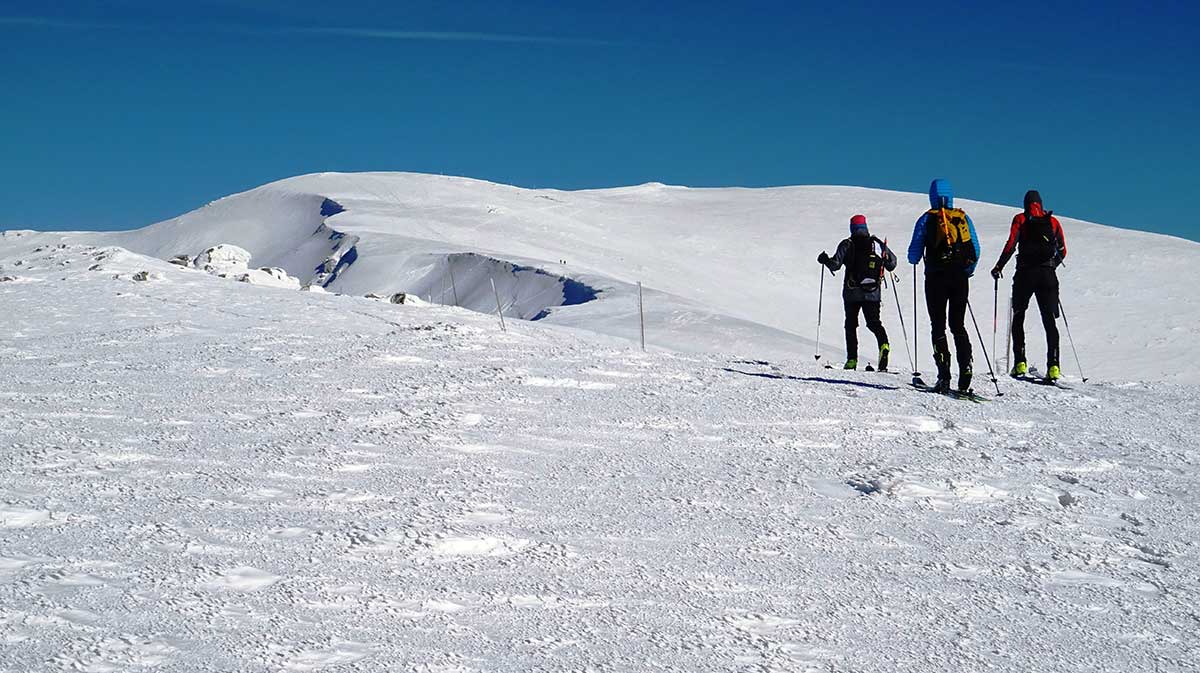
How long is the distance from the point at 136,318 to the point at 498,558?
7.96 meters

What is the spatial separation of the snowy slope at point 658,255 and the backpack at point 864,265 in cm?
749

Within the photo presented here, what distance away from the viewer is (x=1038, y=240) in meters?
11.5

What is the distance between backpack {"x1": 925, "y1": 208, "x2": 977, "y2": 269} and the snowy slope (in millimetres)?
9510

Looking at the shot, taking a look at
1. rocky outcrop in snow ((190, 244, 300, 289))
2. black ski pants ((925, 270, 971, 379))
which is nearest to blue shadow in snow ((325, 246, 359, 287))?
rocky outcrop in snow ((190, 244, 300, 289))

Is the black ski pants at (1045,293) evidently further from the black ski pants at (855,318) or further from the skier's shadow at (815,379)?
the skier's shadow at (815,379)

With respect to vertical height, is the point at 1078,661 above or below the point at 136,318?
below

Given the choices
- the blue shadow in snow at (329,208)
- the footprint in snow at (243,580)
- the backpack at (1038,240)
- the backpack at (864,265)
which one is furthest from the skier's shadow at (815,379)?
the blue shadow in snow at (329,208)

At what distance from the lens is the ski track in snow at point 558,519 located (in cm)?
403

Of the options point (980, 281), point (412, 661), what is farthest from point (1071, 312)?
point (412, 661)

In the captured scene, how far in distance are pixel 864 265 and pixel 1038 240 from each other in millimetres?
1857

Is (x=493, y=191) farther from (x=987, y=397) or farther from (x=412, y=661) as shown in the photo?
(x=412, y=661)

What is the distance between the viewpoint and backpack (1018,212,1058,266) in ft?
37.6

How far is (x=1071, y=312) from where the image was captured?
97.0 ft

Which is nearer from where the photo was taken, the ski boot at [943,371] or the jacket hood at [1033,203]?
the ski boot at [943,371]
